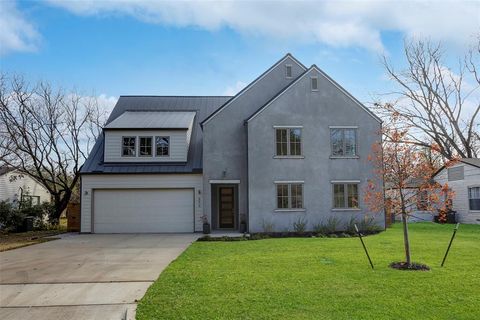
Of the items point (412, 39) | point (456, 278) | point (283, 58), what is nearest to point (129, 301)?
point (456, 278)

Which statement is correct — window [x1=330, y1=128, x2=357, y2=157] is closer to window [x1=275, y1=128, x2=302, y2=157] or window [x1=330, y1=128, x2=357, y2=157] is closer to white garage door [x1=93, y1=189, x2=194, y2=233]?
window [x1=275, y1=128, x2=302, y2=157]

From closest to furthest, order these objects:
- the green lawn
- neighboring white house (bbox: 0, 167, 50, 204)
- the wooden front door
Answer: the green lawn, the wooden front door, neighboring white house (bbox: 0, 167, 50, 204)

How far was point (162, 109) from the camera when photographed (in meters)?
25.3

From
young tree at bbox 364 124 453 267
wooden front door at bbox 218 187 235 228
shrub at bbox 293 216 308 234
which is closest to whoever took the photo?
young tree at bbox 364 124 453 267

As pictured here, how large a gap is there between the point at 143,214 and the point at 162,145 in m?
3.72

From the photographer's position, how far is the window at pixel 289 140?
64.7ft

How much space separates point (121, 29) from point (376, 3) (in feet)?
27.5

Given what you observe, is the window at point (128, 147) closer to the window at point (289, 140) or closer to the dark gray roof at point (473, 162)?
the window at point (289, 140)

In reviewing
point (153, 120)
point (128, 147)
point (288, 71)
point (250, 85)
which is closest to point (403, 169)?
point (250, 85)

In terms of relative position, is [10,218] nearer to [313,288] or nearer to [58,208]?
[58,208]

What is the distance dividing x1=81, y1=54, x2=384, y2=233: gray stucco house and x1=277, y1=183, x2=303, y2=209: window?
0.05m

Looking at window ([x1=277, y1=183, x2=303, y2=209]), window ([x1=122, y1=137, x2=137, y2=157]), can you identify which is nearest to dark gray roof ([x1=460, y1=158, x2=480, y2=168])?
window ([x1=277, y1=183, x2=303, y2=209])

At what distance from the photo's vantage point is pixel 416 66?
1396 inches

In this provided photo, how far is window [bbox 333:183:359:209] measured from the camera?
19625mm
